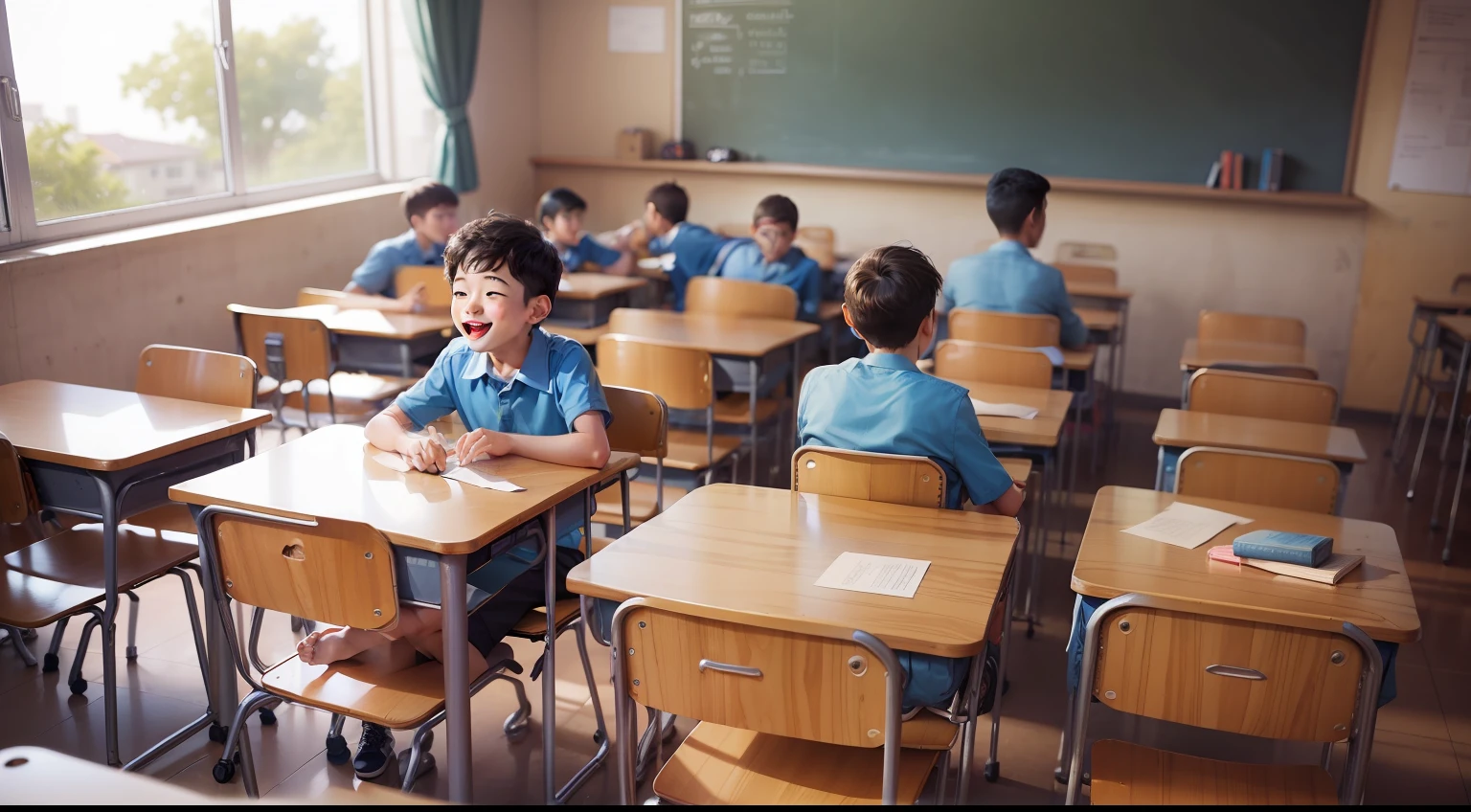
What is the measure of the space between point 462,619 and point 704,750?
1.61ft

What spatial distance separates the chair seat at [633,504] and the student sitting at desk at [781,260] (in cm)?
154

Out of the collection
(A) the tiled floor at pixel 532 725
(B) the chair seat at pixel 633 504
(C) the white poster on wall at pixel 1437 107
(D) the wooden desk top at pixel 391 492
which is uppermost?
(C) the white poster on wall at pixel 1437 107

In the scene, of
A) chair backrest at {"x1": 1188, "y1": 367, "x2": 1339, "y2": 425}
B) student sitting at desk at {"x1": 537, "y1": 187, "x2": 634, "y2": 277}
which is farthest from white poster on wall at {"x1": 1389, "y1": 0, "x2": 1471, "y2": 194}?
student sitting at desk at {"x1": 537, "y1": 187, "x2": 634, "y2": 277}

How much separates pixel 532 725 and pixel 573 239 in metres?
2.86

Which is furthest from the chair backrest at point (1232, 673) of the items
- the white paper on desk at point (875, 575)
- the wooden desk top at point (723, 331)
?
the wooden desk top at point (723, 331)

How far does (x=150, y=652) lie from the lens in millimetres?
3078

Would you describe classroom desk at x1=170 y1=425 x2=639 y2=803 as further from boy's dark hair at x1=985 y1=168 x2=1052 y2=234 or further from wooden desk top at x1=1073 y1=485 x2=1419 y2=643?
boy's dark hair at x1=985 y1=168 x2=1052 y2=234

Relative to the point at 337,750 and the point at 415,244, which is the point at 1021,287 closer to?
the point at 415,244

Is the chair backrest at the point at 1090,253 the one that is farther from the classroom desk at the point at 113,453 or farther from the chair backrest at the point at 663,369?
the classroom desk at the point at 113,453

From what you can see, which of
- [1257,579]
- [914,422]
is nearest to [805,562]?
[914,422]

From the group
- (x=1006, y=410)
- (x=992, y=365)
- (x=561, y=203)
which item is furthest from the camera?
(x=561, y=203)

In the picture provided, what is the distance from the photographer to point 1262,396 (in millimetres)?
3229

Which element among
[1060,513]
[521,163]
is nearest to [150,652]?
[1060,513]

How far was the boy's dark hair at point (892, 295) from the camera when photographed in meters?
2.33
